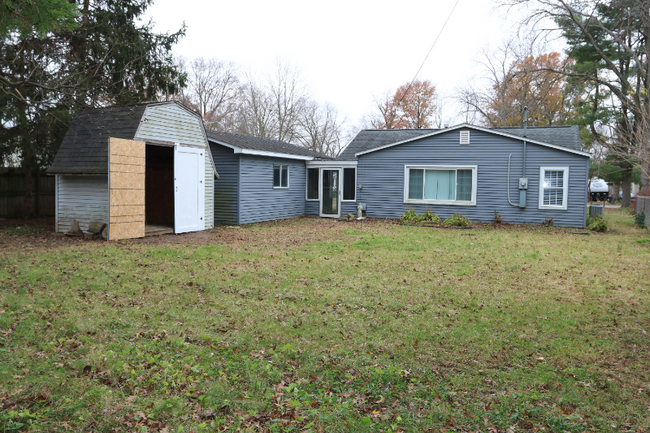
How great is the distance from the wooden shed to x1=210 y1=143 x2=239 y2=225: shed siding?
1552 millimetres

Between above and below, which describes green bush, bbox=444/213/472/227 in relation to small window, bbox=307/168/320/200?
below

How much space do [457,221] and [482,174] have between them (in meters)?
2.46

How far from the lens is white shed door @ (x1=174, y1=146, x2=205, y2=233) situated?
13.5m

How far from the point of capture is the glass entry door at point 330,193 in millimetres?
20484

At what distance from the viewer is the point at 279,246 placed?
11.5m

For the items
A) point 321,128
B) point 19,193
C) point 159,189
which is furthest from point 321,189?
point 321,128

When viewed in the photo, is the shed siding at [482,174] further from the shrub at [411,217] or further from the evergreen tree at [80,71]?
the evergreen tree at [80,71]

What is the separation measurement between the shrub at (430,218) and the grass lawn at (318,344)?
776 centimetres

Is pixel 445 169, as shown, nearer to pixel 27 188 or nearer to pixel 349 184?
pixel 349 184

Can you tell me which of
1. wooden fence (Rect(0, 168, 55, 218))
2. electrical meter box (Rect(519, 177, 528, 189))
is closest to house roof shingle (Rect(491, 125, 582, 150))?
A: electrical meter box (Rect(519, 177, 528, 189))

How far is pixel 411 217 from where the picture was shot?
17.9 m

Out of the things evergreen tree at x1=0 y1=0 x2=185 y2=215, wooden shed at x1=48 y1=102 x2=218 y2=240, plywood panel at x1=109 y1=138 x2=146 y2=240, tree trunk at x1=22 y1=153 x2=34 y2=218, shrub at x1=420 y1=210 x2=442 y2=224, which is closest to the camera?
plywood panel at x1=109 y1=138 x2=146 y2=240

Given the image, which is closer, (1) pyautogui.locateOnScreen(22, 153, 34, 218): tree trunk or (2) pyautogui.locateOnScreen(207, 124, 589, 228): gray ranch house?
(1) pyautogui.locateOnScreen(22, 153, 34, 218): tree trunk

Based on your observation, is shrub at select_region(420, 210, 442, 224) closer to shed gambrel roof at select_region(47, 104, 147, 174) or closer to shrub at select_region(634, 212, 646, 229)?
shrub at select_region(634, 212, 646, 229)
